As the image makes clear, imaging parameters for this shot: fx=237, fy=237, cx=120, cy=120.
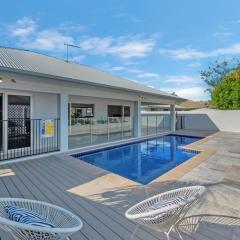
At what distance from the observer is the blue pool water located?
7.75 metres

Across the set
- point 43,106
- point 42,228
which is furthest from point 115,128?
point 42,228

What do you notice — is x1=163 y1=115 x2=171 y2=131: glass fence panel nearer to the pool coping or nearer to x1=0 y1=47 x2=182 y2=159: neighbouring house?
x1=0 y1=47 x2=182 y2=159: neighbouring house

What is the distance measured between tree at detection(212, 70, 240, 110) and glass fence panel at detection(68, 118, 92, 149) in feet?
55.0

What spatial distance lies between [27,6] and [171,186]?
478 inches

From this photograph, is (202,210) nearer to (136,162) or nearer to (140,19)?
(136,162)

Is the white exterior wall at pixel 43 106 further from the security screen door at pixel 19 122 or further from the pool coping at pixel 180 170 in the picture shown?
the pool coping at pixel 180 170

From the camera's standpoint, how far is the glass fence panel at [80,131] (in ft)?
34.5

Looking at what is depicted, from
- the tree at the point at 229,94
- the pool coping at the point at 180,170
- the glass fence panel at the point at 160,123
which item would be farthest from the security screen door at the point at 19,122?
the tree at the point at 229,94

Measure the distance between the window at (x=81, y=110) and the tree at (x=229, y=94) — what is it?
14.8 m

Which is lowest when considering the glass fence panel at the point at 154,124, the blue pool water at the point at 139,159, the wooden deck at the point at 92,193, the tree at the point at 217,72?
the blue pool water at the point at 139,159

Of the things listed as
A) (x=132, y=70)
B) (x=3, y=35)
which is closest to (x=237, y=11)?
(x=3, y=35)

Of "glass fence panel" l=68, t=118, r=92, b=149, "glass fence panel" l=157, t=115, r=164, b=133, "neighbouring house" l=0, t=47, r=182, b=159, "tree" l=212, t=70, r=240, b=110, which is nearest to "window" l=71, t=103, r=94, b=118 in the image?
"neighbouring house" l=0, t=47, r=182, b=159

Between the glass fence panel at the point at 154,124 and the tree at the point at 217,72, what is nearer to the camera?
the glass fence panel at the point at 154,124

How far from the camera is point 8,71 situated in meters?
6.38
